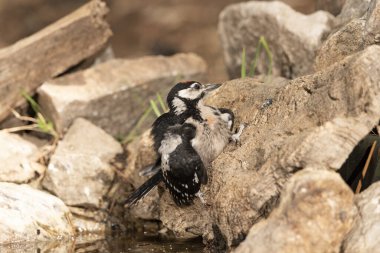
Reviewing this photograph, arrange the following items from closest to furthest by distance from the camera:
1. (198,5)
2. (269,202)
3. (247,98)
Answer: (269,202) < (247,98) < (198,5)

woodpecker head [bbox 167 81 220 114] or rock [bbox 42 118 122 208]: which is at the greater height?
woodpecker head [bbox 167 81 220 114]

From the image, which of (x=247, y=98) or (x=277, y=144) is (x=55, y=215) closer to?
(x=247, y=98)

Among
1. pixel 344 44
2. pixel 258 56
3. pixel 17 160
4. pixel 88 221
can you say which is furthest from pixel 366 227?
pixel 258 56

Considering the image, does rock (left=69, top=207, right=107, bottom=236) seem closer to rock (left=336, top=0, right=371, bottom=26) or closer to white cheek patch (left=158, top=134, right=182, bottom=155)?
white cheek patch (left=158, top=134, right=182, bottom=155)

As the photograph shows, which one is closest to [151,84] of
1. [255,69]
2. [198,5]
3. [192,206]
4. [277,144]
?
[255,69]

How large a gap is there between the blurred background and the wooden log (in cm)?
377

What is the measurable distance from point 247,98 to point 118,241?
1692mm

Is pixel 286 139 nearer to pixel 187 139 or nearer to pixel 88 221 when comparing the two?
pixel 187 139

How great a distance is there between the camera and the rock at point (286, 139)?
16.1 feet

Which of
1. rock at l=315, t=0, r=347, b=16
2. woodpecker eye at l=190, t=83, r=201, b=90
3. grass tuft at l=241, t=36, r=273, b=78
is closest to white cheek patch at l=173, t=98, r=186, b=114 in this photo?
woodpecker eye at l=190, t=83, r=201, b=90

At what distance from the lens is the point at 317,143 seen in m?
4.87

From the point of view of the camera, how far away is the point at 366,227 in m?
4.72

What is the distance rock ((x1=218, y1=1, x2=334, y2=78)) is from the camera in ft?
27.4

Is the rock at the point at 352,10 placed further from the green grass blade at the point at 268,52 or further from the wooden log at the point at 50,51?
the wooden log at the point at 50,51
